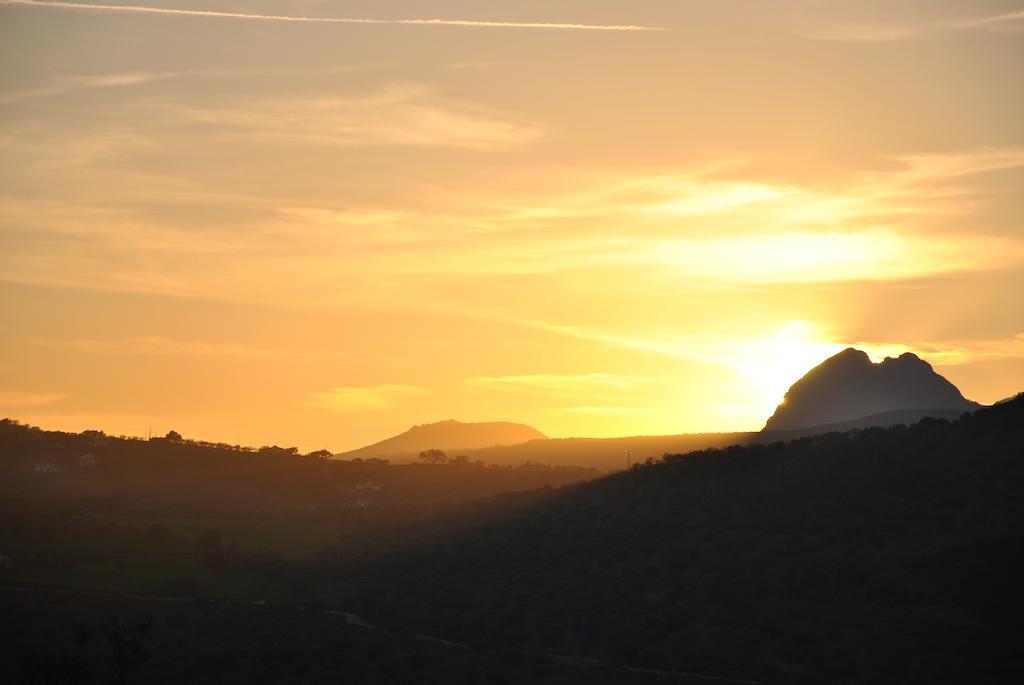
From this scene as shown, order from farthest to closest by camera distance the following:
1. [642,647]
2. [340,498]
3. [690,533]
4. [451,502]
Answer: [340,498] → [451,502] → [690,533] → [642,647]

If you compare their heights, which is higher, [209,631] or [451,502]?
[451,502]

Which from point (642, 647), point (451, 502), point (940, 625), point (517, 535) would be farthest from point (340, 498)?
point (940, 625)

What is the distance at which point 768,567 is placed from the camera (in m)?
92.7

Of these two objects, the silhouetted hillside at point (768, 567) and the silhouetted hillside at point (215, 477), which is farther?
the silhouetted hillside at point (215, 477)

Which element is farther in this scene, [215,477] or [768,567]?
[215,477]

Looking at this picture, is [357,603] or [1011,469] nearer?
[1011,469]

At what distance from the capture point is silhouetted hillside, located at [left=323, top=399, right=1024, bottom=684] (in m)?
80.4

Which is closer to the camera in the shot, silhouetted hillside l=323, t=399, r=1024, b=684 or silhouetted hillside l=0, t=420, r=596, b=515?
silhouetted hillside l=323, t=399, r=1024, b=684

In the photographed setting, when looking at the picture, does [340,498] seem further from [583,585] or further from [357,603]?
[583,585]

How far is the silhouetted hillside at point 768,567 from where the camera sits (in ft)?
264

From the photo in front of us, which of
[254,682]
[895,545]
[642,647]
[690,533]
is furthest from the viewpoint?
[690,533]

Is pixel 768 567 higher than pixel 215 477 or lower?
lower

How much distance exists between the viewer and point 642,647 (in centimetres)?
8488

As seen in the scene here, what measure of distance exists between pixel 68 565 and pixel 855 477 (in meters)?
63.7
